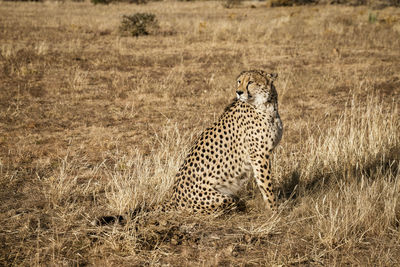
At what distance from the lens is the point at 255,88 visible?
10.0ft

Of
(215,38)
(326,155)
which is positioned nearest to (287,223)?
(326,155)

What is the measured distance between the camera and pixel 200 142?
312 cm

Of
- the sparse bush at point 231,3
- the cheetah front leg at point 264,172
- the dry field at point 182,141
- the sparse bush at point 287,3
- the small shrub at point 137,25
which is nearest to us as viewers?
the dry field at point 182,141

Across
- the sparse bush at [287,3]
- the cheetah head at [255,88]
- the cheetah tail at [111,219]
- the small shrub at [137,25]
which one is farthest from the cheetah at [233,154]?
the sparse bush at [287,3]

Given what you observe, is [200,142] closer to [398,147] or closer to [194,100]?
[398,147]

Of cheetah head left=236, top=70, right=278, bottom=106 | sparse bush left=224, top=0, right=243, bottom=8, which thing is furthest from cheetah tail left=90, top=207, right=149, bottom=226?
sparse bush left=224, top=0, right=243, bottom=8

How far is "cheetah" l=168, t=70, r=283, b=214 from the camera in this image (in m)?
3.04

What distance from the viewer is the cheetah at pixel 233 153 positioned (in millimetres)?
3037

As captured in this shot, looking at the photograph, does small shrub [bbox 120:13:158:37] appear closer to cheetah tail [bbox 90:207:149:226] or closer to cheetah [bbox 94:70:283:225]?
cheetah [bbox 94:70:283:225]

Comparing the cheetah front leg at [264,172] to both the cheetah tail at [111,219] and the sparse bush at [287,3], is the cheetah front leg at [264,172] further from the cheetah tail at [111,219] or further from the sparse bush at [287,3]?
the sparse bush at [287,3]

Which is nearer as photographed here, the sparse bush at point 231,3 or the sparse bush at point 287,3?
the sparse bush at point 231,3

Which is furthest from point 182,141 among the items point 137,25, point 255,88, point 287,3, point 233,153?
point 287,3

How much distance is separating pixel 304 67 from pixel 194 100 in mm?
3238

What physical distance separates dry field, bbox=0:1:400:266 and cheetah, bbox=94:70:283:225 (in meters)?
0.14
